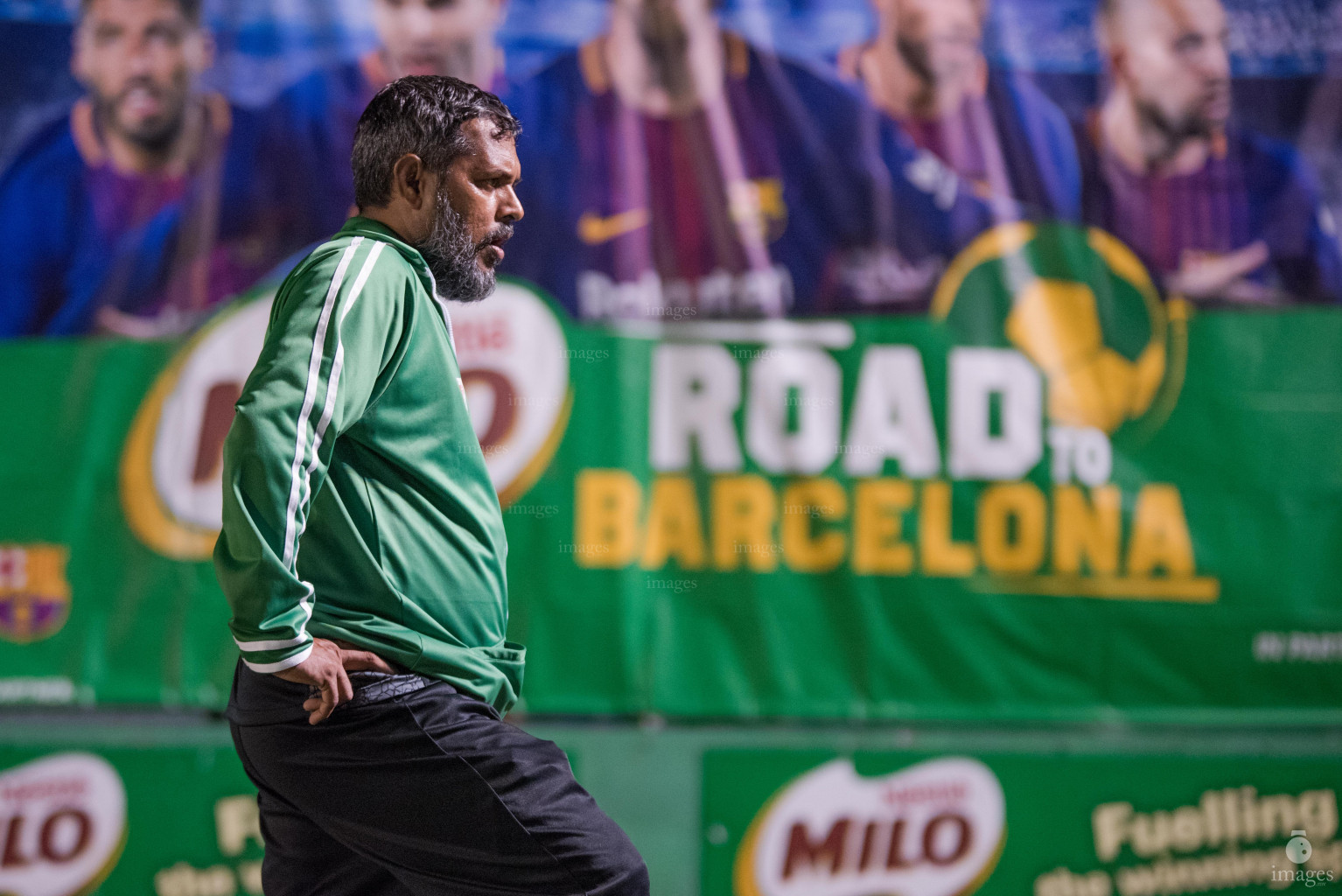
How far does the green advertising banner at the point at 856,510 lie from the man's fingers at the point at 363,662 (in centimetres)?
164

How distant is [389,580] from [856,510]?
1852 millimetres

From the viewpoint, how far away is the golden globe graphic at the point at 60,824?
10.3ft

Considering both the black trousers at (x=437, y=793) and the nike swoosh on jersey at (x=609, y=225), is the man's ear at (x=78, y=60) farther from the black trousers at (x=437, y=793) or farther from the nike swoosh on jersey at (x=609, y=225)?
the black trousers at (x=437, y=793)

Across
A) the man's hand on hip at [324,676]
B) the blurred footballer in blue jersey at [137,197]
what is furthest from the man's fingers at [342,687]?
the blurred footballer in blue jersey at [137,197]

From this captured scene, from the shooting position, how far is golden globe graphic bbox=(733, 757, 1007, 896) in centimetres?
309

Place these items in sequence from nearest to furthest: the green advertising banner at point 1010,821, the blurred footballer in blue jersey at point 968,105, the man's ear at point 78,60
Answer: the green advertising banner at point 1010,821
the blurred footballer in blue jersey at point 968,105
the man's ear at point 78,60

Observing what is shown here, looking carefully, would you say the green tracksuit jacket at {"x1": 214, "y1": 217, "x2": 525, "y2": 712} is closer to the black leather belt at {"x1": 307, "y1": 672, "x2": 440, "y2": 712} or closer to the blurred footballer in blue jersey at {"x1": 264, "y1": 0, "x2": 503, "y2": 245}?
the black leather belt at {"x1": 307, "y1": 672, "x2": 440, "y2": 712}

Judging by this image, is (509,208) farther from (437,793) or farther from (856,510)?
(856,510)

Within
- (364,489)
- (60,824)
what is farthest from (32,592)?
(364,489)

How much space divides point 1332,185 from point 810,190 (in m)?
1.48

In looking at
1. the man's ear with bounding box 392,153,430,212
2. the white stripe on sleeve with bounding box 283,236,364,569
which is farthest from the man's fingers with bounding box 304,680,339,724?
the man's ear with bounding box 392,153,430,212

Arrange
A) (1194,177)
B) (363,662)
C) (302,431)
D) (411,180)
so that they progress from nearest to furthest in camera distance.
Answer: (302,431)
(363,662)
(411,180)
(1194,177)

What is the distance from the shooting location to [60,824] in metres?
→ 3.15

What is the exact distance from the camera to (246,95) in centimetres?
325
